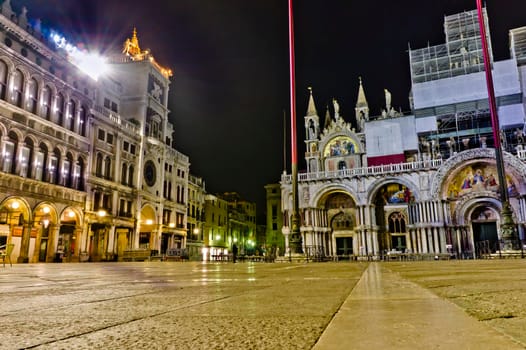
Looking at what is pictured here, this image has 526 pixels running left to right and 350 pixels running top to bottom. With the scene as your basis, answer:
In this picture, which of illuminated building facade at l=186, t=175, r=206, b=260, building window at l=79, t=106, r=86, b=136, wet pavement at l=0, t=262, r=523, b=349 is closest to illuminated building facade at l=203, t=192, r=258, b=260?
illuminated building facade at l=186, t=175, r=206, b=260

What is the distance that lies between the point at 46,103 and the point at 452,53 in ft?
117

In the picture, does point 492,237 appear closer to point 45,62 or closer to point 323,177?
point 323,177

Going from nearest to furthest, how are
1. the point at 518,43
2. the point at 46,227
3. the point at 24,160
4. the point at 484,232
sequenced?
the point at 24,160
the point at 46,227
the point at 484,232
the point at 518,43

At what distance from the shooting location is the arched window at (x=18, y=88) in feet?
74.4

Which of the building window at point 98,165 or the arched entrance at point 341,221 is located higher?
the building window at point 98,165

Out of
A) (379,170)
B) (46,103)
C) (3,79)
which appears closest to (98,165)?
(46,103)

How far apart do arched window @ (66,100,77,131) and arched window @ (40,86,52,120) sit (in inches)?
60.4

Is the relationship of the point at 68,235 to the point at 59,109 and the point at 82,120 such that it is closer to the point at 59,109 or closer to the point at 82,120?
the point at 82,120

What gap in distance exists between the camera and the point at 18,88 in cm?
2302

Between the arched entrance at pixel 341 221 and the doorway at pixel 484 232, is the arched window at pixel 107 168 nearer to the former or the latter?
the arched entrance at pixel 341 221

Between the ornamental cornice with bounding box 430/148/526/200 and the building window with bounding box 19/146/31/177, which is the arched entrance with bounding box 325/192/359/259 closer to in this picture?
the ornamental cornice with bounding box 430/148/526/200

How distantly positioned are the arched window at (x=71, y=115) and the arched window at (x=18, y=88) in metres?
3.73

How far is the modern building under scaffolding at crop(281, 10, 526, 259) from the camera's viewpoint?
1192 inches

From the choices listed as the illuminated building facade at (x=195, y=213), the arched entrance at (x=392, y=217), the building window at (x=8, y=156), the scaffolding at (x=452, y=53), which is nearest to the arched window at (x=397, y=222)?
the arched entrance at (x=392, y=217)
